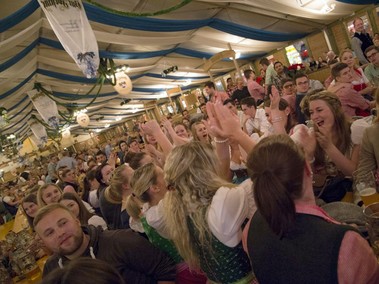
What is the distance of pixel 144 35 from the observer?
6488mm

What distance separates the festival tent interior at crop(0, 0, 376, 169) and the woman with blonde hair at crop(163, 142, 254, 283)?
2154mm

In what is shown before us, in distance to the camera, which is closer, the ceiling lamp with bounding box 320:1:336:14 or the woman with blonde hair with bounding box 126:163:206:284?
the woman with blonde hair with bounding box 126:163:206:284

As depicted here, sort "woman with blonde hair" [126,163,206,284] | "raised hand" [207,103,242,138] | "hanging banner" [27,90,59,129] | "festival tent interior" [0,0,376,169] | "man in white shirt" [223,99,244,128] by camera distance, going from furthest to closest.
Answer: "hanging banner" [27,90,59,129] → "festival tent interior" [0,0,376,169] → "man in white shirt" [223,99,244,128] → "raised hand" [207,103,242,138] → "woman with blonde hair" [126,163,206,284]

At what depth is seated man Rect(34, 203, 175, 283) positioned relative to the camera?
1399mm

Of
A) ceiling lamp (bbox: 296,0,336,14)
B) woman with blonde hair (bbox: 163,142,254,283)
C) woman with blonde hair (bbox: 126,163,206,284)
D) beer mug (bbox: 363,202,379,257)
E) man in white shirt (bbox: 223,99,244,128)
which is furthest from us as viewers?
ceiling lamp (bbox: 296,0,336,14)

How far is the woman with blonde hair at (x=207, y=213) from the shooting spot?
1.19m

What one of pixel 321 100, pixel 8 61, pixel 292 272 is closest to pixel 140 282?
pixel 292 272

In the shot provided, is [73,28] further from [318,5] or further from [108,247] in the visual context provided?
[318,5]

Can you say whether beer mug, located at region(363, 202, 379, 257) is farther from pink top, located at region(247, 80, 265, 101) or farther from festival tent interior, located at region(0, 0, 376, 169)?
pink top, located at region(247, 80, 265, 101)

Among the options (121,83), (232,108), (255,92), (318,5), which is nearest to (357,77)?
(232,108)

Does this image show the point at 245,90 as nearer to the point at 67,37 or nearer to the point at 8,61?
the point at 67,37

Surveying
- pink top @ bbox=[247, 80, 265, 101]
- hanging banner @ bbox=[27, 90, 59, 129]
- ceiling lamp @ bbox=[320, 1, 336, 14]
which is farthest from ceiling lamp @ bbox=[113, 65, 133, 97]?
ceiling lamp @ bbox=[320, 1, 336, 14]

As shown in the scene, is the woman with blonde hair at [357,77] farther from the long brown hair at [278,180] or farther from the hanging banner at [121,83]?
the hanging banner at [121,83]

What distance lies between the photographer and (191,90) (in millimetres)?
16219
